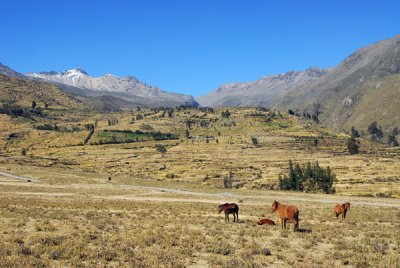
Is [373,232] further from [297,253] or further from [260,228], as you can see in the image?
[297,253]

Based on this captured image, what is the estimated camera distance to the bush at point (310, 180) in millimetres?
82875

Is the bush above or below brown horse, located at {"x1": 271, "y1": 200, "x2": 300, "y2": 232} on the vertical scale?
below

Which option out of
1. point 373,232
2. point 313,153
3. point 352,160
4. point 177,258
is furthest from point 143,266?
point 313,153

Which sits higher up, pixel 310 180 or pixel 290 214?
pixel 290 214

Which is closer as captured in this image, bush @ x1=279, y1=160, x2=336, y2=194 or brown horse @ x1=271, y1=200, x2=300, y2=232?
brown horse @ x1=271, y1=200, x2=300, y2=232

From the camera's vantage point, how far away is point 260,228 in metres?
26.6

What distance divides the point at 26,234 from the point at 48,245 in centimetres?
382

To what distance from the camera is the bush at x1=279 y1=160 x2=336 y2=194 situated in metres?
82.9

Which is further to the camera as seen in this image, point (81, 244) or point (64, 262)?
point (81, 244)

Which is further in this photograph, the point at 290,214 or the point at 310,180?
the point at 310,180

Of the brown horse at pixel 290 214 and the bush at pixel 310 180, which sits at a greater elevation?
the brown horse at pixel 290 214

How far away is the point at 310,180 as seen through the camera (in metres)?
84.1

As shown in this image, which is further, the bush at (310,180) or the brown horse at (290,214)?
the bush at (310,180)

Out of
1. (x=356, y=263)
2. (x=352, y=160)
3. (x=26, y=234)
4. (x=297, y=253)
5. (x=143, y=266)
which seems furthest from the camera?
(x=352, y=160)
